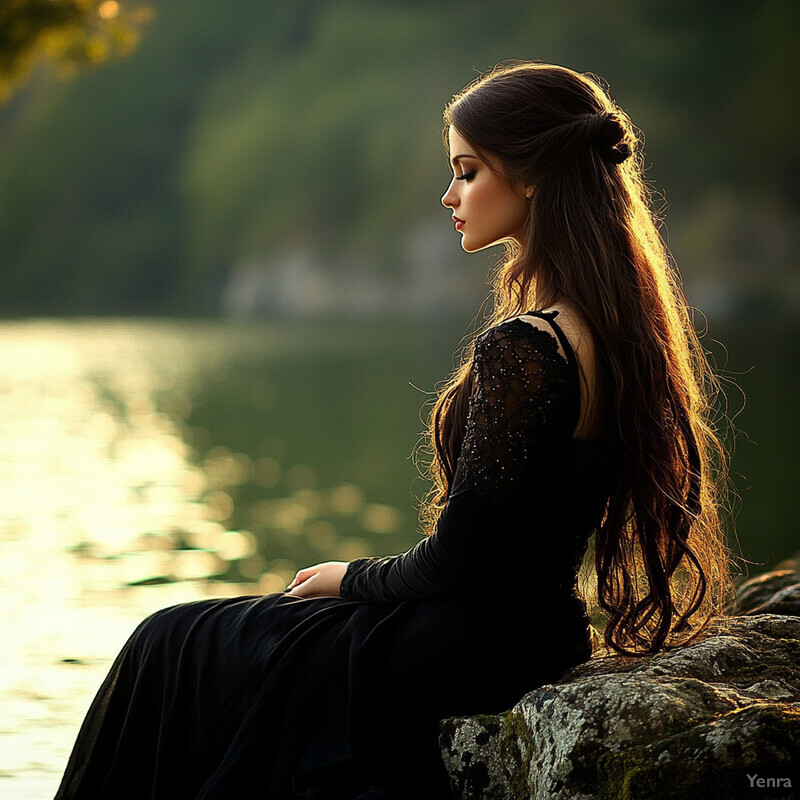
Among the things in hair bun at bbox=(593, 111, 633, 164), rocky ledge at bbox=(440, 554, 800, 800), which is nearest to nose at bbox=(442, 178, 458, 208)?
hair bun at bbox=(593, 111, 633, 164)

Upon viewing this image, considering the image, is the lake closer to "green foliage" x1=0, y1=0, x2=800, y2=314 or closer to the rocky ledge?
the rocky ledge

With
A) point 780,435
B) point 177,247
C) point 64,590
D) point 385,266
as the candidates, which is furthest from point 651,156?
point 64,590

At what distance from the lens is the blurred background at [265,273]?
8227 mm

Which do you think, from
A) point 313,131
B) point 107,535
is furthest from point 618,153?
point 313,131

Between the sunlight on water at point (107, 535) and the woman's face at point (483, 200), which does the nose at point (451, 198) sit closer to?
the woman's face at point (483, 200)

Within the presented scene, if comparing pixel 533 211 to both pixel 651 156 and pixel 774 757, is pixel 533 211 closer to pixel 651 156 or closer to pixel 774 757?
pixel 774 757

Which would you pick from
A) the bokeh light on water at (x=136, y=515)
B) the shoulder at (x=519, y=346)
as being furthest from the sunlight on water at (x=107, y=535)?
the shoulder at (x=519, y=346)

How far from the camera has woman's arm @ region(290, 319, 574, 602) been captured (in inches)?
103

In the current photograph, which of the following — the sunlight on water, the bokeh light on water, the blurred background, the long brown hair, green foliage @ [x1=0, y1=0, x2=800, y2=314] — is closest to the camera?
the long brown hair

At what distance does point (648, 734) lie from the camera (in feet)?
7.82

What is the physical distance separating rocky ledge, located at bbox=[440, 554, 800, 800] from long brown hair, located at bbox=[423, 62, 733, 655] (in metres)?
0.19

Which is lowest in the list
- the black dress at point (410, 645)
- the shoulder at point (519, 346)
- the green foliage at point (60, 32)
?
the black dress at point (410, 645)

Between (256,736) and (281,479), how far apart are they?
969cm

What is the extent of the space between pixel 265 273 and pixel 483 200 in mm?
92858
